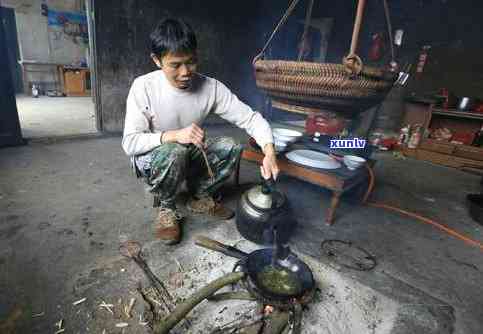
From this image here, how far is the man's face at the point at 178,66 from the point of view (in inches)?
63.3

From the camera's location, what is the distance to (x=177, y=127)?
2.00m

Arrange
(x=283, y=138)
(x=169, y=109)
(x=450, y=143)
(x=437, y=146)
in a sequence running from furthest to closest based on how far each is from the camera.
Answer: (x=437, y=146)
(x=450, y=143)
(x=283, y=138)
(x=169, y=109)

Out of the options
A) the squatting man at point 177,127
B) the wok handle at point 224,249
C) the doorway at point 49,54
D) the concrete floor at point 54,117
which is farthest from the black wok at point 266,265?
the doorway at point 49,54

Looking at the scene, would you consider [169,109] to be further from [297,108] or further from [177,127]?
[297,108]

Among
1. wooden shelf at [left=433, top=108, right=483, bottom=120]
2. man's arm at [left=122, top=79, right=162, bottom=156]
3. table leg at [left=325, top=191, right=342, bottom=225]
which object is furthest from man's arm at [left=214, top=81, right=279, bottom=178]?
wooden shelf at [left=433, top=108, right=483, bottom=120]

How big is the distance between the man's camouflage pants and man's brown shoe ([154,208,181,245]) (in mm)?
107

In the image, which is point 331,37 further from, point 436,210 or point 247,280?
point 247,280

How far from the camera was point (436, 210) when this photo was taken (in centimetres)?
277

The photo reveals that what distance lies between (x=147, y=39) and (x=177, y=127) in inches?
115

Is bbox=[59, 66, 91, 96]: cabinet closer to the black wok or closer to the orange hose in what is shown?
the black wok

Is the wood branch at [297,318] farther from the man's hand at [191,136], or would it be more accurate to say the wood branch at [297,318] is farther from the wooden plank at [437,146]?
the wooden plank at [437,146]

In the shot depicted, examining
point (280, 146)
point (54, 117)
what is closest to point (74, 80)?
point (54, 117)

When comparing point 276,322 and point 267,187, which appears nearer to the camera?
point 276,322

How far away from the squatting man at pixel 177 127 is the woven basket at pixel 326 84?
1.68 ft
